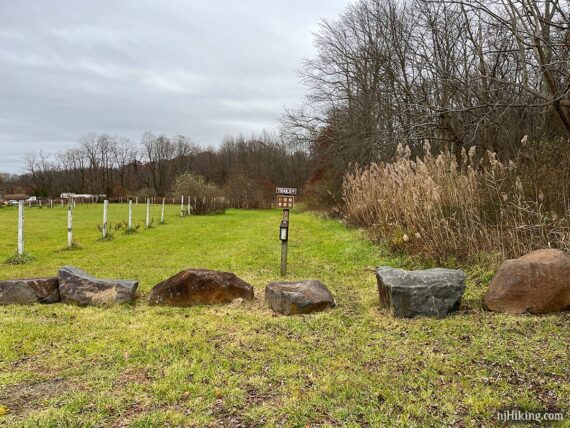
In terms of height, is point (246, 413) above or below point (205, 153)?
below

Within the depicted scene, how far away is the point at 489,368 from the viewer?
10.4 ft

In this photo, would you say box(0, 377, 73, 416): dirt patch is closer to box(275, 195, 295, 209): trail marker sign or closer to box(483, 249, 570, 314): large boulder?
box(483, 249, 570, 314): large boulder

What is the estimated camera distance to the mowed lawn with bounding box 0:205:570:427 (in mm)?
2654

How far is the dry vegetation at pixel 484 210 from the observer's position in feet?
18.1

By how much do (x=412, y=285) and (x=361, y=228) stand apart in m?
7.57

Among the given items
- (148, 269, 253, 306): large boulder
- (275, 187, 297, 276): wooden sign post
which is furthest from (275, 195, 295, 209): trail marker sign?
(148, 269, 253, 306): large boulder

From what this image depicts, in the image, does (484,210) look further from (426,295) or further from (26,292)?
(26,292)

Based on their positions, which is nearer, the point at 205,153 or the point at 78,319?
the point at 78,319

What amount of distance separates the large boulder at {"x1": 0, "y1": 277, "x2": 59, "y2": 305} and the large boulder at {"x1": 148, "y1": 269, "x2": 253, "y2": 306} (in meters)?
1.23

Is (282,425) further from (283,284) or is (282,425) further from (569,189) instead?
(569,189)

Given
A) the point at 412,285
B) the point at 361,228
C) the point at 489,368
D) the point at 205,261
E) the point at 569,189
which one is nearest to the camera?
the point at 489,368

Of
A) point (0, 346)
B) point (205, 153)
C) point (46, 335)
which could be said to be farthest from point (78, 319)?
point (205, 153)

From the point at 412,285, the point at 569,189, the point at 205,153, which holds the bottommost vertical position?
the point at 412,285

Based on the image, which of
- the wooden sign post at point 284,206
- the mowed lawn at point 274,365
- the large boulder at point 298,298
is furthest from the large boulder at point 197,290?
the wooden sign post at point 284,206
